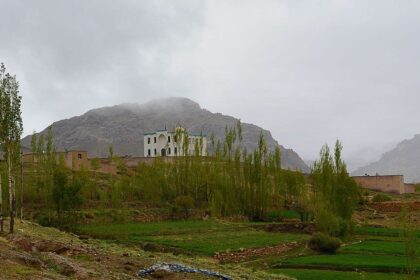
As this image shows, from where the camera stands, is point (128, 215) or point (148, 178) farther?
point (148, 178)

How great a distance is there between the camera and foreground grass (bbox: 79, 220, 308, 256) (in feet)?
111

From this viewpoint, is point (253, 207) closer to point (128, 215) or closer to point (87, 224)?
point (128, 215)

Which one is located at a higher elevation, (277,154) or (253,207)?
(277,154)

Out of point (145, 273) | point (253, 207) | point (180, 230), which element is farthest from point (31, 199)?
point (145, 273)

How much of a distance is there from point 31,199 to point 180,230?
773 inches

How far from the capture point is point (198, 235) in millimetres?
40375

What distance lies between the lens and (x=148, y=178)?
6131 cm

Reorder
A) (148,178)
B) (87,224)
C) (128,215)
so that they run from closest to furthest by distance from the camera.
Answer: (87,224) → (128,215) → (148,178)

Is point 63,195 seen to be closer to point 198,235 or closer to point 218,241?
point 198,235

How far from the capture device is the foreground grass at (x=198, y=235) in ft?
111

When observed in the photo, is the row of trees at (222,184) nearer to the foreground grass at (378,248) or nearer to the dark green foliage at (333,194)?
the dark green foliage at (333,194)

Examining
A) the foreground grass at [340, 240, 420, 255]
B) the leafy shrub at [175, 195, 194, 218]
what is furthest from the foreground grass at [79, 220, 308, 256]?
the leafy shrub at [175, 195, 194, 218]

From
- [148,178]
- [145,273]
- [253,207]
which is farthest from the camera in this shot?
[148,178]

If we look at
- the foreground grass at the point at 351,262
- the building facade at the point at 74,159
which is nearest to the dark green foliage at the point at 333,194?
the foreground grass at the point at 351,262
